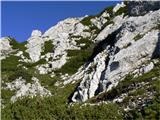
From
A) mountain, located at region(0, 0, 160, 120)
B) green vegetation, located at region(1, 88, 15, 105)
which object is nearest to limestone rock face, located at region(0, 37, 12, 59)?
mountain, located at region(0, 0, 160, 120)

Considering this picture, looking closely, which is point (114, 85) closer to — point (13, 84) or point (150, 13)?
point (150, 13)

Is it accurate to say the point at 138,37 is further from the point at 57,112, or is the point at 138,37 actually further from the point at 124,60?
the point at 57,112

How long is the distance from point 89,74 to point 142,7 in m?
14.2

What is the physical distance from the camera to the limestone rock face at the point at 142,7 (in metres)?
55.8

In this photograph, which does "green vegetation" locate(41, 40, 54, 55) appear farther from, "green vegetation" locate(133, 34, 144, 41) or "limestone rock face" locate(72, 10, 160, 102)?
"green vegetation" locate(133, 34, 144, 41)

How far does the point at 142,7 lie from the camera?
57781 mm

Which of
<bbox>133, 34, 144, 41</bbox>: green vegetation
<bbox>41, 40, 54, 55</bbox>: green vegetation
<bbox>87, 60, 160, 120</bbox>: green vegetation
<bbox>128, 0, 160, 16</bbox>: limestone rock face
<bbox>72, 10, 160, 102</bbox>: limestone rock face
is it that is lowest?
<bbox>87, 60, 160, 120</bbox>: green vegetation

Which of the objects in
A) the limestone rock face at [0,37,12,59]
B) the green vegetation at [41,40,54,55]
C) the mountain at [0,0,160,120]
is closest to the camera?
the mountain at [0,0,160,120]

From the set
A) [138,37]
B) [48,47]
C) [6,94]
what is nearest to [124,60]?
[138,37]

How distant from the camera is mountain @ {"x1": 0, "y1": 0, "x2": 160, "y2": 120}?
27.7m

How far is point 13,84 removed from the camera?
57750 mm

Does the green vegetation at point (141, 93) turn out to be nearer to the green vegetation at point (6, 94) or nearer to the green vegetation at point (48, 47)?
the green vegetation at point (6, 94)

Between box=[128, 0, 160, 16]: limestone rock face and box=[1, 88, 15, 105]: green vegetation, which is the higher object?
box=[128, 0, 160, 16]: limestone rock face

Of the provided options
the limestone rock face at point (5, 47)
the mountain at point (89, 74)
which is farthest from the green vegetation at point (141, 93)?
the limestone rock face at point (5, 47)
